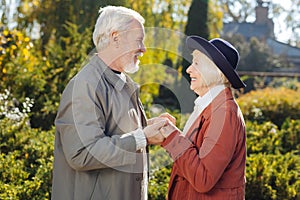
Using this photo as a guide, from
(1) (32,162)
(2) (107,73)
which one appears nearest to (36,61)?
(1) (32,162)

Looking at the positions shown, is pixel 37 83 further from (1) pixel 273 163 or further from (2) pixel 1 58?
(1) pixel 273 163

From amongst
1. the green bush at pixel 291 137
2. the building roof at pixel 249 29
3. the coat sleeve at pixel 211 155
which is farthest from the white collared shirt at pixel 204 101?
the building roof at pixel 249 29

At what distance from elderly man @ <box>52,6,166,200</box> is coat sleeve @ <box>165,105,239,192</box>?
0.68ft

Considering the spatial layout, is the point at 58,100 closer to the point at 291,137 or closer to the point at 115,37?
the point at 291,137

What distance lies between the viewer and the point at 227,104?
279 centimetres

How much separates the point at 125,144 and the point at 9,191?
1665 millimetres

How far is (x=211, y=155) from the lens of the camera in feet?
8.80

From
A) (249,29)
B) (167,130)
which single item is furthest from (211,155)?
(249,29)

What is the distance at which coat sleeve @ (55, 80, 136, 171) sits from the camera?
262 cm

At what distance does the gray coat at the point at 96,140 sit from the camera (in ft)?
8.63

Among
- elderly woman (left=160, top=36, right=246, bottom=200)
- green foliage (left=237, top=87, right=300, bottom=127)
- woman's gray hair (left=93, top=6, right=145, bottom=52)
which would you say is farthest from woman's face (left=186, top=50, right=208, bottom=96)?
green foliage (left=237, top=87, right=300, bottom=127)

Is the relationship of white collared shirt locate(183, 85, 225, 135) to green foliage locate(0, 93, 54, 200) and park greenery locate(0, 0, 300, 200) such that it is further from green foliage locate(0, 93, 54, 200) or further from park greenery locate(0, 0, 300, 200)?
green foliage locate(0, 93, 54, 200)

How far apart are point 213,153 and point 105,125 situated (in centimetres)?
52

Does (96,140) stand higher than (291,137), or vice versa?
(96,140)
